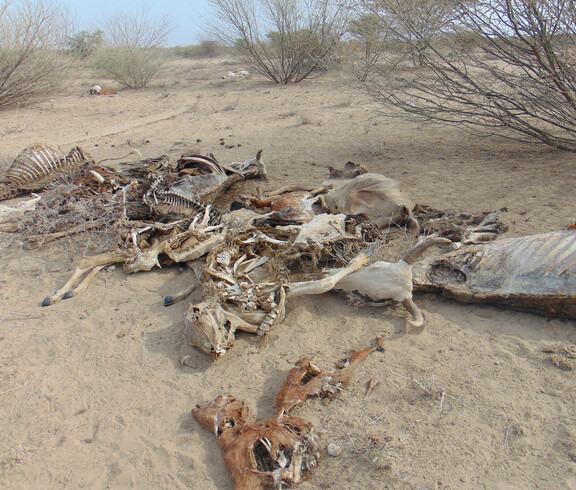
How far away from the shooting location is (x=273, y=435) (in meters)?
2.13

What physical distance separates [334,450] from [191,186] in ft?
10.7

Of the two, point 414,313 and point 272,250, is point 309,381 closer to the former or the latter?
point 414,313

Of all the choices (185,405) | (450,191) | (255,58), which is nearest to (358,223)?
(450,191)

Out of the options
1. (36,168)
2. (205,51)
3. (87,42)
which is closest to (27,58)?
(36,168)

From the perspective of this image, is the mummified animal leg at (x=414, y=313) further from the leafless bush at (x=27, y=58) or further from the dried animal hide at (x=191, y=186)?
the leafless bush at (x=27, y=58)

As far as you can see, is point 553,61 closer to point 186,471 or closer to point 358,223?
point 358,223

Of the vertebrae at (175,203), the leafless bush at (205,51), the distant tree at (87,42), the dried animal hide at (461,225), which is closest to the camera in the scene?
the dried animal hide at (461,225)

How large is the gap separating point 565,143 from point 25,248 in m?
6.49

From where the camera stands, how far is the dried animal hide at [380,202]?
4043 mm

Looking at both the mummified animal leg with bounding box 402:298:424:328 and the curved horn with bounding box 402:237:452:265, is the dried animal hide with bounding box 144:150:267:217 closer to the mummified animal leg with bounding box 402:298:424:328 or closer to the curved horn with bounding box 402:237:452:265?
the curved horn with bounding box 402:237:452:265

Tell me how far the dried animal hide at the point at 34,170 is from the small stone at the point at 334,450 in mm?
4672

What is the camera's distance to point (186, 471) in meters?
2.17

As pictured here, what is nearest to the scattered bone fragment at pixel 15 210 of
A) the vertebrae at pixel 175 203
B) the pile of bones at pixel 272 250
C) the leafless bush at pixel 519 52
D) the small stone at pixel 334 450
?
the pile of bones at pixel 272 250

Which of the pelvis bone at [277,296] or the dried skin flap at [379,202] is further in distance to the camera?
the dried skin flap at [379,202]
